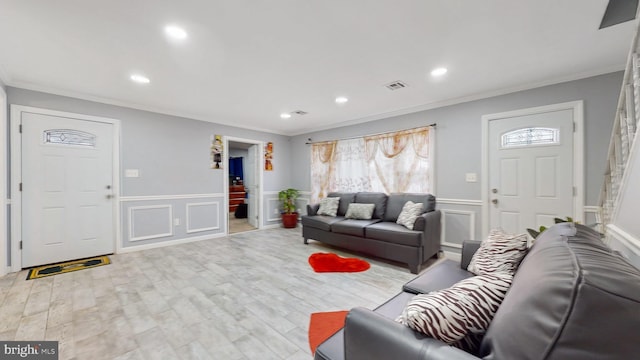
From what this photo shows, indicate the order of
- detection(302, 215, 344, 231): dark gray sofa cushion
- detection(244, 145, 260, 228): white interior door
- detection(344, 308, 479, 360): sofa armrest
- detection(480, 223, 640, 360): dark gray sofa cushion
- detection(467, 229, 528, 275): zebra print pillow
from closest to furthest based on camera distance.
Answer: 1. detection(480, 223, 640, 360): dark gray sofa cushion
2. detection(344, 308, 479, 360): sofa armrest
3. detection(467, 229, 528, 275): zebra print pillow
4. detection(302, 215, 344, 231): dark gray sofa cushion
5. detection(244, 145, 260, 228): white interior door

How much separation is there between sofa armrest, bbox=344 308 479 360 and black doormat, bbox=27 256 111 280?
3909 mm

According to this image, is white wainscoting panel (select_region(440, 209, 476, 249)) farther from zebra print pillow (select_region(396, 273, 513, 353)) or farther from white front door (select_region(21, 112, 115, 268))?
white front door (select_region(21, 112, 115, 268))

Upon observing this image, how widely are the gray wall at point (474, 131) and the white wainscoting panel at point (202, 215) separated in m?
3.44

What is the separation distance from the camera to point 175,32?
2012mm

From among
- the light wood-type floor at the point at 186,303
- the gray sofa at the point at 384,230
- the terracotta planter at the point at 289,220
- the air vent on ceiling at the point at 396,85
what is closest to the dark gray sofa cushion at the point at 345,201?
the gray sofa at the point at 384,230

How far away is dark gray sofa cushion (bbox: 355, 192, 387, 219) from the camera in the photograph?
4.04 m

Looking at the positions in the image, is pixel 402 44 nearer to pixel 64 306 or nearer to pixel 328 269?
pixel 328 269

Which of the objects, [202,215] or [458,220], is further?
[202,215]

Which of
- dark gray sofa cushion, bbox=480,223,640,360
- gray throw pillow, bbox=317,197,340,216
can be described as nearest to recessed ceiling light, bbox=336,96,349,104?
gray throw pillow, bbox=317,197,340,216

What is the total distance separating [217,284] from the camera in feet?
8.91

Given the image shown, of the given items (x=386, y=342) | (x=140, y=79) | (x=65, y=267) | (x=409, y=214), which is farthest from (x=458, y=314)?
(x=65, y=267)

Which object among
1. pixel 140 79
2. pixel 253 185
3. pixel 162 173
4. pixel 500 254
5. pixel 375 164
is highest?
pixel 140 79

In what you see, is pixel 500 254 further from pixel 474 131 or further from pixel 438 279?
pixel 474 131

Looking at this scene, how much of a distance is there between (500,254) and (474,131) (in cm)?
244
